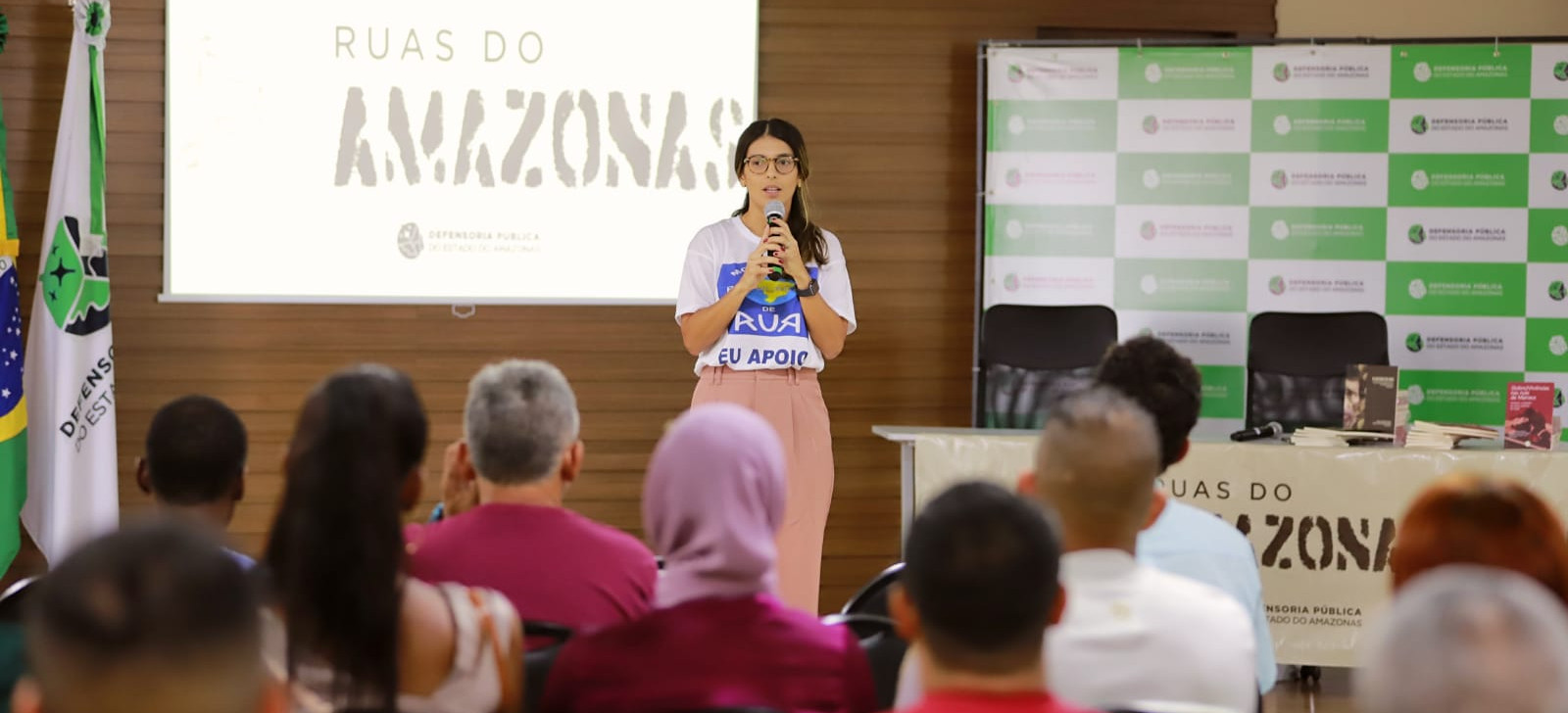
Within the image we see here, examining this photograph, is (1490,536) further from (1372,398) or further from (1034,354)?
(1034,354)

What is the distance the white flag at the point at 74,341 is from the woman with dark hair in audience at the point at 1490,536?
439 cm

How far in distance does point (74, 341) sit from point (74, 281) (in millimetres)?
202

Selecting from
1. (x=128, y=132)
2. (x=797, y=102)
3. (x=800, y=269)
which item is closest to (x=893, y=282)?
(x=797, y=102)

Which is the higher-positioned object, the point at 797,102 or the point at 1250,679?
the point at 797,102

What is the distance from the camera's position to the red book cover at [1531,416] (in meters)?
4.25

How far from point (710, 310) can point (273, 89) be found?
2143mm

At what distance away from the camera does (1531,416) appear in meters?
4.27

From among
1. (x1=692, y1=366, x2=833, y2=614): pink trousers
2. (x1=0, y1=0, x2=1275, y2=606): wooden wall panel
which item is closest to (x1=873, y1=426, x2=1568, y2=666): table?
(x1=692, y1=366, x2=833, y2=614): pink trousers

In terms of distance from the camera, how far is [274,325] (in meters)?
5.40

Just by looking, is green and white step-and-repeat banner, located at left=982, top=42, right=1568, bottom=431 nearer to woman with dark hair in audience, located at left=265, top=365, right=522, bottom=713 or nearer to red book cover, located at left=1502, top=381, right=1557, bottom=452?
red book cover, located at left=1502, top=381, right=1557, bottom=452

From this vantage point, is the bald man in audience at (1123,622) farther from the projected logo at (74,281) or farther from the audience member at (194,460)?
the projected logo at (74,281)

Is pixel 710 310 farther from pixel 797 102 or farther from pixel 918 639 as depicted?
pixel 918 639

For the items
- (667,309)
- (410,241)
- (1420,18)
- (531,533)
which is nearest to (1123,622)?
(531,533)

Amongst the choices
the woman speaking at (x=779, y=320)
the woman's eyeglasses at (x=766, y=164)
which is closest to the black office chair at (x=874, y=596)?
the woman speaking at (x=779, y=320)
